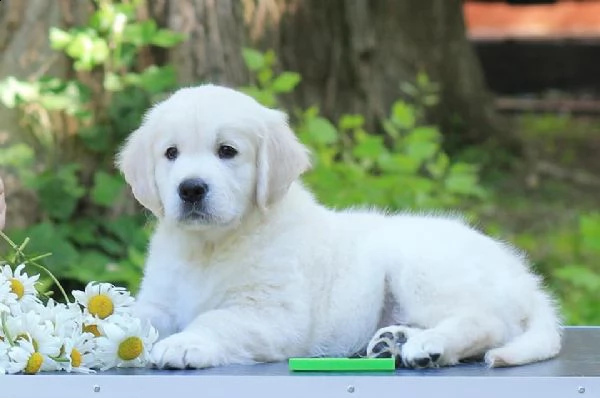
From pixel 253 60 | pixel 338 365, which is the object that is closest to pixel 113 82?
pixel 253 60

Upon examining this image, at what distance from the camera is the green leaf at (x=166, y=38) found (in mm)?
6484

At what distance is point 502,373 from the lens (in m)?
3.39

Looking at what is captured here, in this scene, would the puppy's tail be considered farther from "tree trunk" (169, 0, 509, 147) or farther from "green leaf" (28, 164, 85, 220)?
"tree trunk" (169, 0, 509, 147)

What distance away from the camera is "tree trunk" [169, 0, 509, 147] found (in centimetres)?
698

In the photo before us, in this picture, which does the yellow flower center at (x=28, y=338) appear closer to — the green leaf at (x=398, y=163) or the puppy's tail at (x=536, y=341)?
the puppy's tail at (x=536, y=341)

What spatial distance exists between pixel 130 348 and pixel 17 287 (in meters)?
0.35

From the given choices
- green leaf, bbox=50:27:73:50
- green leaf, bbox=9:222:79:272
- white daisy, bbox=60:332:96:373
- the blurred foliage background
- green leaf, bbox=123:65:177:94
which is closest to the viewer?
white daisy, bbox=60:332:96:373

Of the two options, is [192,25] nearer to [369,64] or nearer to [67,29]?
[67,29]

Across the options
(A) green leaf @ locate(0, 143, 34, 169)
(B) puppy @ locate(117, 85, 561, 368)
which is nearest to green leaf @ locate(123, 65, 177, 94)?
(A) green leaf @ locate(0, 143, 34, 169)

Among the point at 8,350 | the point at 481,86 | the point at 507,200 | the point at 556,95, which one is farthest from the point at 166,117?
the point at 556,95

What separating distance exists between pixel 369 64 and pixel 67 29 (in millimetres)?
2994

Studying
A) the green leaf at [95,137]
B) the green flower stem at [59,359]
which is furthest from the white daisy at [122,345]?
the green leaf at [95,137]
